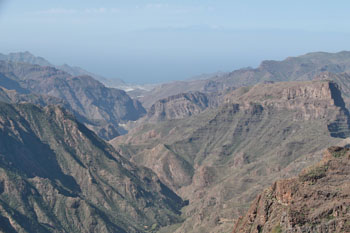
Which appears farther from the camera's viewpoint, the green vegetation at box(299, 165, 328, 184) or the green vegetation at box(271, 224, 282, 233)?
the green vegetation at box(299, 165, 328, 184)

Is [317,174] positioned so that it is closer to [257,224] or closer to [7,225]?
[257,224]

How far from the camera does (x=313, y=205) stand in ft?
343

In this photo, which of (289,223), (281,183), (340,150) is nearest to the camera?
(289,223)

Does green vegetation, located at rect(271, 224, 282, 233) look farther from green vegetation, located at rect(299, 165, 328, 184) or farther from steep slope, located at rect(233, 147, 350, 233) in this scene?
green vegetation, located at rect(299, 165, 328, 184)

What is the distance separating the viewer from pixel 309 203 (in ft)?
343

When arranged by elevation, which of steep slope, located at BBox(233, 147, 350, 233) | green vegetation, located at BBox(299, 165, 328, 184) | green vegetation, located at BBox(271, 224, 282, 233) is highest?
green vegetation, located at BBox(299, 165, 328, 184)

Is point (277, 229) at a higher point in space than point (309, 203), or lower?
lower

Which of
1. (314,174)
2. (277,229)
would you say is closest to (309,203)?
(277,229)

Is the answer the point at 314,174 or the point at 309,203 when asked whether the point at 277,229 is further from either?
the point at 314,174

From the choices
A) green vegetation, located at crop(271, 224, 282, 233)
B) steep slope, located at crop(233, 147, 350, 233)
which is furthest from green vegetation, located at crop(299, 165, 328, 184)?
green vegetation, located at crop(271, 224, 282, 233)

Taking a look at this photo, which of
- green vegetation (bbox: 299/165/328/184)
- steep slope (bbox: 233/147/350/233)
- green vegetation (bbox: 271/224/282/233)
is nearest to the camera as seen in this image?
steep slope (bbox: 233/147/350/233)

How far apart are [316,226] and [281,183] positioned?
14.1 meters

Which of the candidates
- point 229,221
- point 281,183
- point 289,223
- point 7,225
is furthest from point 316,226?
point 7,225

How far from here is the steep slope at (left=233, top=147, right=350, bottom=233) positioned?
328 ft
